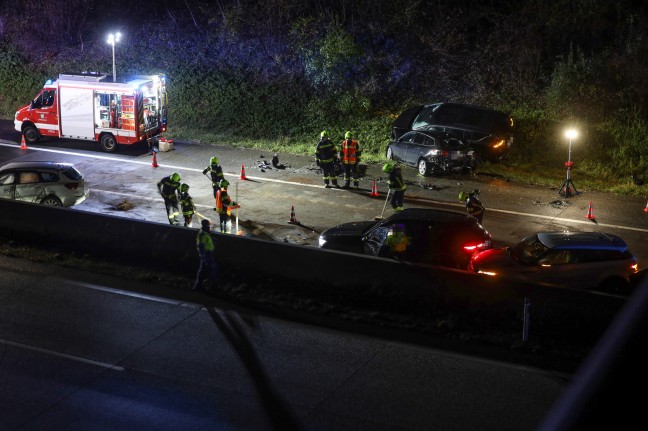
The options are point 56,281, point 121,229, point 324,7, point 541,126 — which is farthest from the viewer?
point 324,7

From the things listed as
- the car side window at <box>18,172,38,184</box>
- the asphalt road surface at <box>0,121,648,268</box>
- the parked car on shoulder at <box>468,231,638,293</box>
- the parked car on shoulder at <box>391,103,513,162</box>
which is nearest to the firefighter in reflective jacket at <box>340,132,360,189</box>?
the asphalt road surface at <box>0,121,648,268</box>

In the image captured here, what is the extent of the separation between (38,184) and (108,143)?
7.80m

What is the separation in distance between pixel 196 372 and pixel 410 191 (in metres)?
12.0

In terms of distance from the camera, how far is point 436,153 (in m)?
23.4

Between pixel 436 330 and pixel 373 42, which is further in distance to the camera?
pixel 373 42

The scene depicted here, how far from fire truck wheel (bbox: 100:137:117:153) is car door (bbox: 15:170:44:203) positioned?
7591 mm

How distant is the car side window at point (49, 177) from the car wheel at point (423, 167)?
10395 millimetres

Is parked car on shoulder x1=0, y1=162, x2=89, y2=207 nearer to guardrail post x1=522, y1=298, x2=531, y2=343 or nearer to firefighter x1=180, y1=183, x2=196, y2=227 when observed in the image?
firefighter x1=180, y1=183, x2=196, y2=227

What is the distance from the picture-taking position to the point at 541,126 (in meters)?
26.3

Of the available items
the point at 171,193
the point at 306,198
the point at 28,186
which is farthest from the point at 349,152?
the point at 28,186

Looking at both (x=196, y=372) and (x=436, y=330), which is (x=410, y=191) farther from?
(x=196, y=372)

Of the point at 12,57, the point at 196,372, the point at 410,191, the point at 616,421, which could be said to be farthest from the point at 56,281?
the point at 12,57

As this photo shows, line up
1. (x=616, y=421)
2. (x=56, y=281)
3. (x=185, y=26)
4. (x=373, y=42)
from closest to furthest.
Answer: (x=616, y=421), (x=56, y=281), (x=373, y=42), (x=185, y=26)

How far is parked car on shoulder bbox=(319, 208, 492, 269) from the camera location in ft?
46.8
